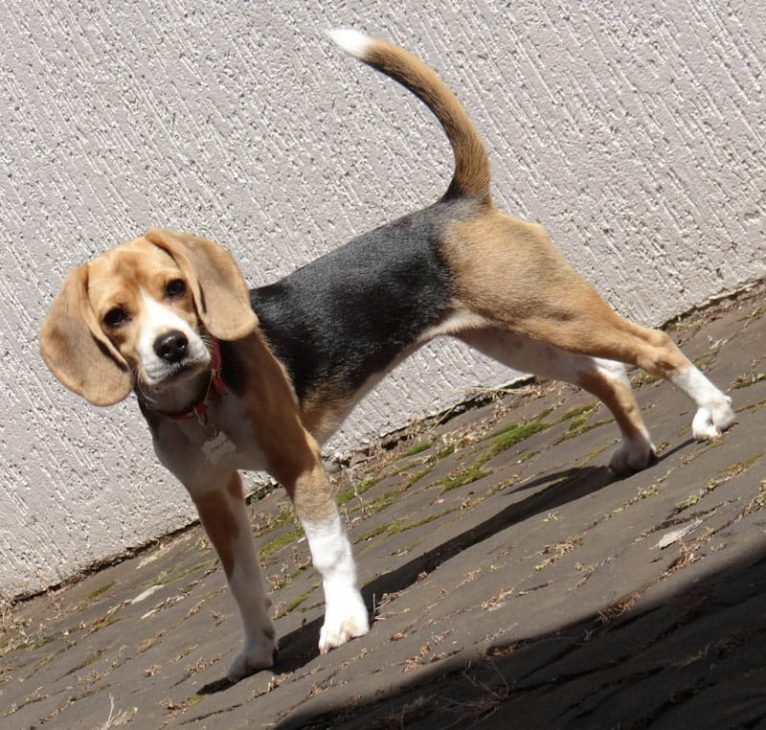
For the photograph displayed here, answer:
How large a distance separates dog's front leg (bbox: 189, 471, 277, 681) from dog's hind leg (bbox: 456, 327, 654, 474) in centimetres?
117

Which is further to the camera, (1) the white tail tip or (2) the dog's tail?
(2) the dog's tail

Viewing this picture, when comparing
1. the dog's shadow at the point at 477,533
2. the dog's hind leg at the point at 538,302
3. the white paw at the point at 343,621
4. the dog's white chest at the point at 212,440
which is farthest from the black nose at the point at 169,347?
the dog's hind leg at the point at 538,302

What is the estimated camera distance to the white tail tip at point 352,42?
498 cm

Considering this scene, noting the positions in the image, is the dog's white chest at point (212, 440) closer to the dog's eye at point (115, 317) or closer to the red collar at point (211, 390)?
the red collar at point (211, 390)

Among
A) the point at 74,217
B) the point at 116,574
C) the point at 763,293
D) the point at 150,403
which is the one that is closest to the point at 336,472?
the point at 116,574

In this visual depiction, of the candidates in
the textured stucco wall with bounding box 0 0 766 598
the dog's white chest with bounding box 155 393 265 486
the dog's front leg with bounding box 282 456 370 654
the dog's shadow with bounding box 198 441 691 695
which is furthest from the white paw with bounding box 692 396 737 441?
the textured stucco wall with bounding box 0 0 766 598

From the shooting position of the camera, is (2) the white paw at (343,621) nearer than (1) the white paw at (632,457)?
Yes

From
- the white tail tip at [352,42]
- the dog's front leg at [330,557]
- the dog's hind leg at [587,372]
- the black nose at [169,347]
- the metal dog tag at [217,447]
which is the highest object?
the white tail tip at [352,42]

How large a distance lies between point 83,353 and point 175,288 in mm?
349

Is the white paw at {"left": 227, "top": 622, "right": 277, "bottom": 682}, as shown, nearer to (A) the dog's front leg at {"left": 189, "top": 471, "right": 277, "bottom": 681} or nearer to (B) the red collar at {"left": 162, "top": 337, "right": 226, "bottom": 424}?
(A) the dog's front leg at {"left": 189, "top": 471, "right": 277, "bottom": 681}

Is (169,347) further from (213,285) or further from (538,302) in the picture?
(538,302)

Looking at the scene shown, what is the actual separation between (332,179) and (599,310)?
232 centimetres

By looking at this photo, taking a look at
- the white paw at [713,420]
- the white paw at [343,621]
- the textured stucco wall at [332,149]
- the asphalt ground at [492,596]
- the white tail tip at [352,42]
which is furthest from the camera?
the textured stucco wall at [332,149]

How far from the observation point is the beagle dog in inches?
167
